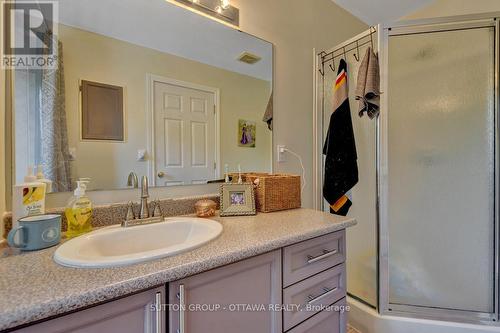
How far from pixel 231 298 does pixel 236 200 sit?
1.68ft

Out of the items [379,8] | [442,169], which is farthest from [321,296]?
[379,8]

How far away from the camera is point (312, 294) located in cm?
90

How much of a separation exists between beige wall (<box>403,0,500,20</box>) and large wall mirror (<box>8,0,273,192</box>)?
5.80 feet

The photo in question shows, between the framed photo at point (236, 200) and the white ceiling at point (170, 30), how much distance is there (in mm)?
693

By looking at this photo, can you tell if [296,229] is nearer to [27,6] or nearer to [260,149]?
[260,149]

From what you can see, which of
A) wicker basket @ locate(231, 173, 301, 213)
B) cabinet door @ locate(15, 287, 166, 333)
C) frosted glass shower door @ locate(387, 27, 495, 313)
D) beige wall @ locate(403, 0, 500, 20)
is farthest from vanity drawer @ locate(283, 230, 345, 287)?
Answer: beige wall @ locate(403, 0, 500, 20)

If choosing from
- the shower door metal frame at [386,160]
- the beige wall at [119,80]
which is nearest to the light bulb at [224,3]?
the beige wall at [119,80]

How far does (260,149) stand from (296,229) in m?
0.69

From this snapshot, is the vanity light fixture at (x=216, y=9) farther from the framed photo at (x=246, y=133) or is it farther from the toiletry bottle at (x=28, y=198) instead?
the toiletry bottle at (x=28, y=198)

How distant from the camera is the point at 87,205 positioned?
83cm

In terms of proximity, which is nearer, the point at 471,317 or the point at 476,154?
the point at 471,317

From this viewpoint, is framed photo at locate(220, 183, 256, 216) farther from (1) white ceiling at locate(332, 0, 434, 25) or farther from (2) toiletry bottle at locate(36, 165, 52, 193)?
(1) white ceiling at locate(332, 0, 434, 25)

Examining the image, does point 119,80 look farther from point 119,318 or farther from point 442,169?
point 442,169

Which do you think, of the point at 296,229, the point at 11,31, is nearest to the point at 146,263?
the point at 296,229
